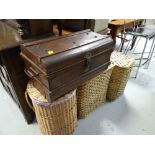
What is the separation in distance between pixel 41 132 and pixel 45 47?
0.94 meters

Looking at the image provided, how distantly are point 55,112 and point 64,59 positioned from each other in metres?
0.49

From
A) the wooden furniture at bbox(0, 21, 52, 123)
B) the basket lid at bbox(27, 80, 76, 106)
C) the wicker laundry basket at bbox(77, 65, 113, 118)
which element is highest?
the wooden furniture at bbox(0, 21, 52, 123)

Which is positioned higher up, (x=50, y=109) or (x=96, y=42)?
(x=96, y=42)

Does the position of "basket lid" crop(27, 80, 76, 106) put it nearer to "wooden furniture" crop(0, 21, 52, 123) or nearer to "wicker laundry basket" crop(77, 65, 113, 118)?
"wooden furniture" crop(0, 21, 52, 123)

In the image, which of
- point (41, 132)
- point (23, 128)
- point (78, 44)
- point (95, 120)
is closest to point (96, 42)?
point (78, 44)

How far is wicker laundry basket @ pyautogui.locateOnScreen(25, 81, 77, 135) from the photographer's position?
47.4 inches

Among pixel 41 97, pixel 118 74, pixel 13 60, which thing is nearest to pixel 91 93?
pixel 118 74

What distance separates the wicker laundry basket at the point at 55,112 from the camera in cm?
120

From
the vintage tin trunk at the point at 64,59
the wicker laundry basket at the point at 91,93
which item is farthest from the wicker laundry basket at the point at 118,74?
the vintage tin trunk at the point at 64,59

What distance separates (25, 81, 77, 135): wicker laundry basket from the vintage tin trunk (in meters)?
0.08

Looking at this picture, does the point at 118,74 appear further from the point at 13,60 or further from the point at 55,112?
the point at 13,60

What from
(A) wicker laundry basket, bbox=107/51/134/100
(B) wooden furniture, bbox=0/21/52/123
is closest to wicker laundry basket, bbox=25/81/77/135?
(B) wooden furniture, bbox=0/21/52/123
